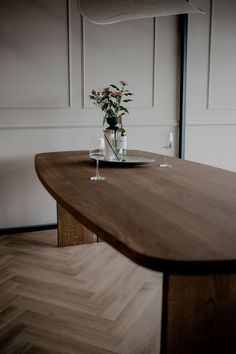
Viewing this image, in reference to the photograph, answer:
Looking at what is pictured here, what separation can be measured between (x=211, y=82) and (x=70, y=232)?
77.5 inches

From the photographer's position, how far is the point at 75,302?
2242 mm

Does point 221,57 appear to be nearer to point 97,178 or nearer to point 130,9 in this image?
point 130,9

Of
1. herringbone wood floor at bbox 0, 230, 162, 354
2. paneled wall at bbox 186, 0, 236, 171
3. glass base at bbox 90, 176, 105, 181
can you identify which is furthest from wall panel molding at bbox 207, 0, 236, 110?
glass base at bbox 90, 176, 105, 181

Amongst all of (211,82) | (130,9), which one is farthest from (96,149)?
(211,82)

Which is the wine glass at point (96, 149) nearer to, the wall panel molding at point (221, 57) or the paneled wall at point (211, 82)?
the paneled wall at point (211, 82)

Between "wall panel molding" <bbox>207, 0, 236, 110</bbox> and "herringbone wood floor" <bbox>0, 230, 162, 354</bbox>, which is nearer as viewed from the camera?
"herringbone wood floor" <bbox>0, 230, 162, 354</bbox>

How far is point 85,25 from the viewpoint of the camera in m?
3.40

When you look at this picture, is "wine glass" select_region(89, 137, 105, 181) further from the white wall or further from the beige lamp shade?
the white wall

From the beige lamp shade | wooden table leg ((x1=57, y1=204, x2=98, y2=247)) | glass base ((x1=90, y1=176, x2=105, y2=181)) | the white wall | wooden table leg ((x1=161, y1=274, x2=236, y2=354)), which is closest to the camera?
wooden table leg ((x1=161, y1=274, x2=236, y2=354))

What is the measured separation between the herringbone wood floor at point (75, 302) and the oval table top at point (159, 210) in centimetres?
70

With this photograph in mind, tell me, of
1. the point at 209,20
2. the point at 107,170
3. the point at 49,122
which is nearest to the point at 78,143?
the point at 49,122

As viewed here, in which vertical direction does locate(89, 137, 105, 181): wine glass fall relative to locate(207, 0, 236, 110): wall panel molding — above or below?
below

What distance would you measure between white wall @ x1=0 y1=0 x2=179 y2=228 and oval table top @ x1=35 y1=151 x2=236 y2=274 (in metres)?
1.07

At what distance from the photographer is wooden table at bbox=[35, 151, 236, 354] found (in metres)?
0.99
